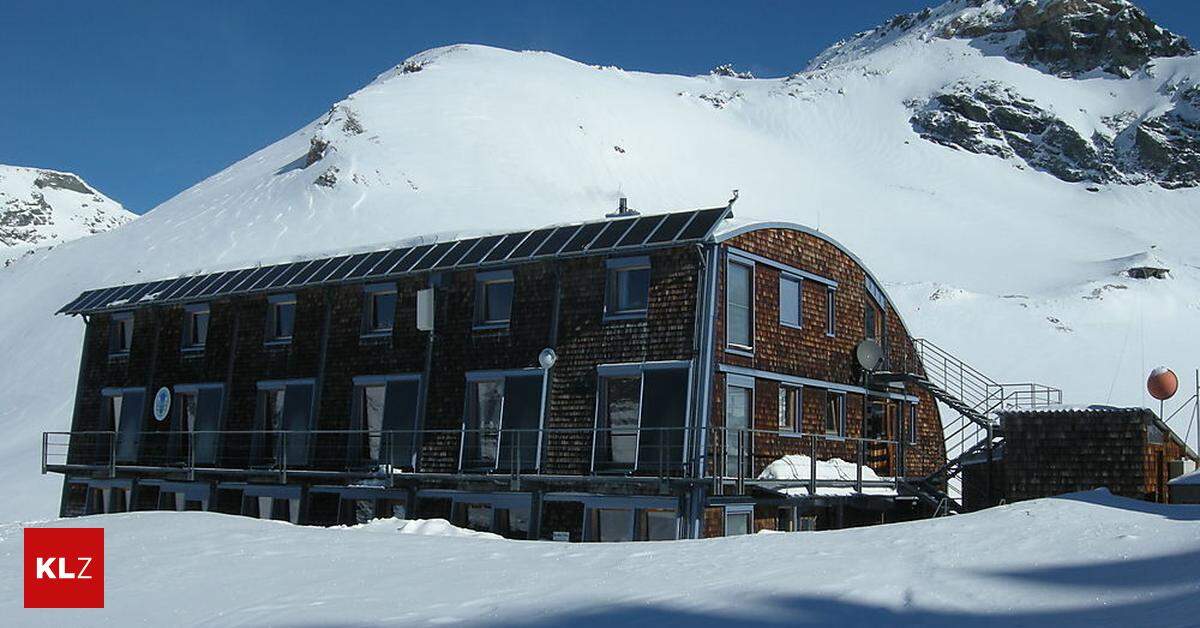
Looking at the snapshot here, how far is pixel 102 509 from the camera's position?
34625 millimetres

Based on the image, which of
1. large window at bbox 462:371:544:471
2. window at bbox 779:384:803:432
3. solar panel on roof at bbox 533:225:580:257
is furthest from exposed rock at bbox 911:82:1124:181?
large window at bbox 462:371:544:471

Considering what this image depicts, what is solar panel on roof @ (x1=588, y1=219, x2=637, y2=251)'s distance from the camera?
2541 centimetres

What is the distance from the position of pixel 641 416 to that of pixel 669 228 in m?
4.05

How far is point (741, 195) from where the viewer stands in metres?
104

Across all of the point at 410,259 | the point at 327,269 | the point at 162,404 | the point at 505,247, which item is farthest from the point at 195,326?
the point at 505,247

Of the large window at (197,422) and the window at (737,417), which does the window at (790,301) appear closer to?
the window at (737,417)

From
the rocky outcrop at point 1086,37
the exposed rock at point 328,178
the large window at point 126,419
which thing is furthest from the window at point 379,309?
the rocky outcrop at point 1086,37

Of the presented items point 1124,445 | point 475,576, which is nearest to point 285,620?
point 475,576

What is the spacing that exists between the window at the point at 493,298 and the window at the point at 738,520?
22.3ft

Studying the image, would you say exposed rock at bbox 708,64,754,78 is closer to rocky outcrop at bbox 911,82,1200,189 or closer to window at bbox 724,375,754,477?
rocky outcrop at bbox 911,82,1200,189

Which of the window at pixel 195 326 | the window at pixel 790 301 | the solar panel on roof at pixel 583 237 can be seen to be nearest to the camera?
the solar panel on roof at pixel 583 237

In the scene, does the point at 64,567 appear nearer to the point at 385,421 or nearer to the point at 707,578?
the point at 707,578

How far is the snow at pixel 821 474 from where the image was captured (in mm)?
24703

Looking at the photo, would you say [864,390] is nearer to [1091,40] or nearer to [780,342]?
[780,342]
